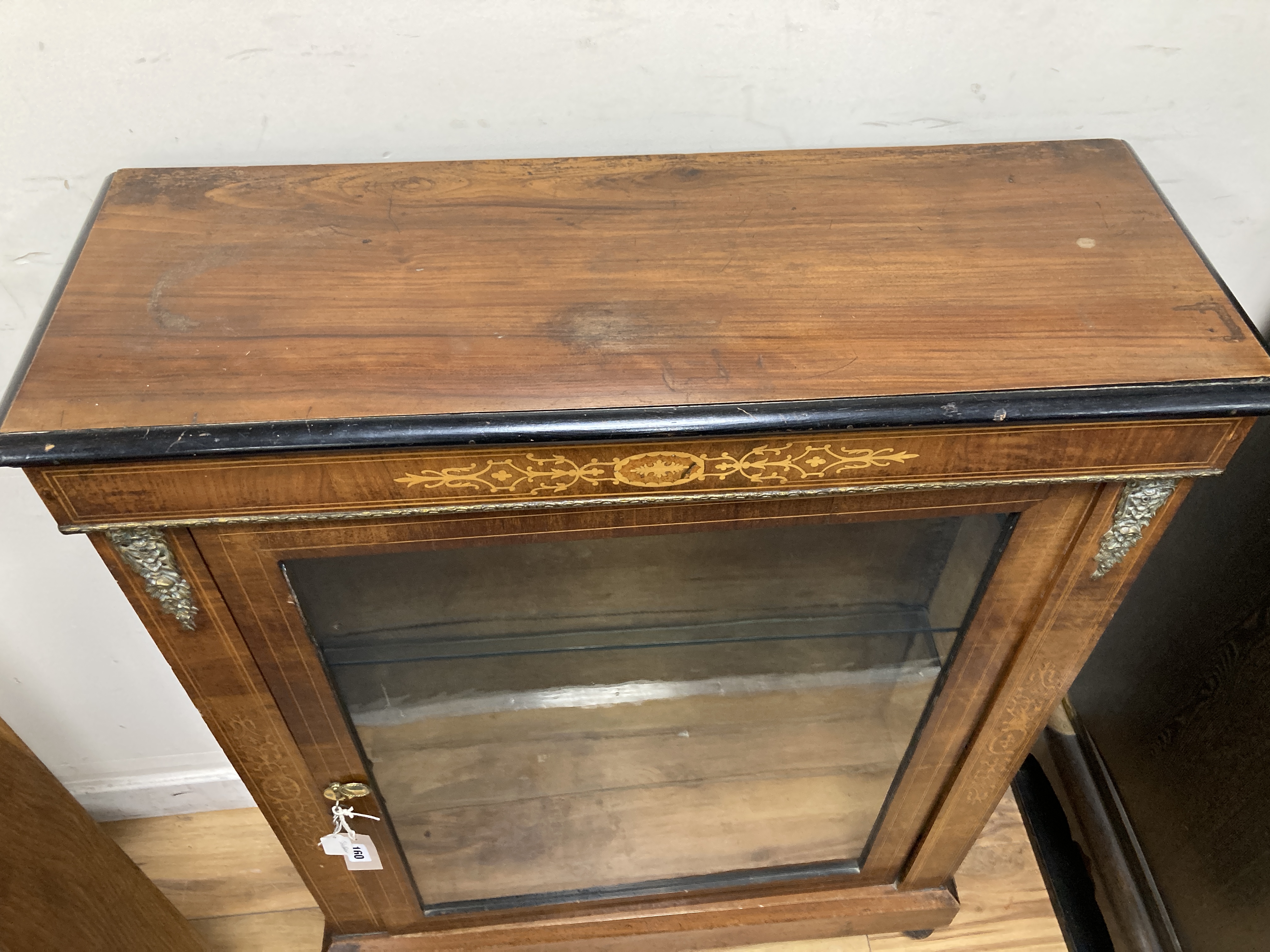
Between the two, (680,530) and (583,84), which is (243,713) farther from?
(583,84)

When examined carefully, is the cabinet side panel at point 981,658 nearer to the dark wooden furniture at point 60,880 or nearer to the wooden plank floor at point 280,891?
the wooden plank floor at point 280,891

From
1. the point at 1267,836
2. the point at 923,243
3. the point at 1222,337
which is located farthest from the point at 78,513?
the point at 1267,836

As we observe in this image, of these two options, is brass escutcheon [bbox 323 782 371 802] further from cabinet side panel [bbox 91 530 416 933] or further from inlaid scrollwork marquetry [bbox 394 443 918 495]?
inlaid scrollwork marquetry [bbox 394 443 918 495]

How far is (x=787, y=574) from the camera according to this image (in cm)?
69

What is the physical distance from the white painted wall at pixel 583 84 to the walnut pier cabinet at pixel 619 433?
0.16 feet

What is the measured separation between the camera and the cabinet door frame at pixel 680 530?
1.83 ft

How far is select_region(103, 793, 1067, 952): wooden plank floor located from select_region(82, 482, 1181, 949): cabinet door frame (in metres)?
0.10

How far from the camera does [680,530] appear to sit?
58 centimetres

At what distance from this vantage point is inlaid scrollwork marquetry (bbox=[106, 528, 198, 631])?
1.72 feet

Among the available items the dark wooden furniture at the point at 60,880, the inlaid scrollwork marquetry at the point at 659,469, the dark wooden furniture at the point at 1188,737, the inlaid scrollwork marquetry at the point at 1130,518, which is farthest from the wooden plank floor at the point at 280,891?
the inlaid scrollwork marquetry at the point at 659,469

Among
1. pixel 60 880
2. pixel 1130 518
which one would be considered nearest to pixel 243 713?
pixel 60 880

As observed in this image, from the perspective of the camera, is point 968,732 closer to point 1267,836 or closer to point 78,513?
point 1267,836

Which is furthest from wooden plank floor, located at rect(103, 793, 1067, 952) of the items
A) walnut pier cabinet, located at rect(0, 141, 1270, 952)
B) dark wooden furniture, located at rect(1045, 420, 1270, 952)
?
walnut pier cabinet, located at rect(0, 141, 1270, 952)

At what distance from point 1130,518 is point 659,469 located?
0.32m
